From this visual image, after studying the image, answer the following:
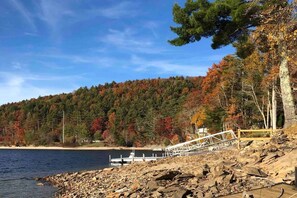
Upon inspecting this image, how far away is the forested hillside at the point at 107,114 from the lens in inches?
5128

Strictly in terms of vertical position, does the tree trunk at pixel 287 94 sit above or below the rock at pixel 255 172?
above

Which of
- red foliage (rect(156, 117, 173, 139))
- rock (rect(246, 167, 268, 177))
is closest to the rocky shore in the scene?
rock (rect(246, 167, 268, 177))

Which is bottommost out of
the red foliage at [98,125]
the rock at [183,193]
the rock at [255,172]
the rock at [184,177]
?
the rock at [183,193]

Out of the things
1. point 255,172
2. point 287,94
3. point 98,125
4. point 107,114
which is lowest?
point 255,172

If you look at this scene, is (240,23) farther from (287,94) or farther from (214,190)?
(214,190)

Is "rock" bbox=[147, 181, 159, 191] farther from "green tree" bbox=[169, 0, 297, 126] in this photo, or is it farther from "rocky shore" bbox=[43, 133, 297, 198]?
"green tree" bbox=[169, 0, 297, 126]

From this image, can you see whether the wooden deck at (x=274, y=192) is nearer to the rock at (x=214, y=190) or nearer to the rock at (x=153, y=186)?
the rock at (x=214, y=190)

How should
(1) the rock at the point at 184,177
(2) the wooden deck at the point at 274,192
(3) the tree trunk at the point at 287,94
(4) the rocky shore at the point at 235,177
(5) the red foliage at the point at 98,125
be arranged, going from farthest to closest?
(5) the red foliage at the point at 98,125, (3) the tree trunk at the point at 287,94, (1) the rock at the point at 184,177, (4) the rocky shore at the point at 235,177, (2) the wooden deck at the point at 274,192

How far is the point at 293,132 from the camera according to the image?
18.1m

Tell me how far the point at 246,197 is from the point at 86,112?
154147 millimetres

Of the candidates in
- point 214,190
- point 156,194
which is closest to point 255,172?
point 214,190

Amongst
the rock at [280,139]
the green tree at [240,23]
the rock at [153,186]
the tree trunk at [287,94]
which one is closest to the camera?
the rock at [153,186]

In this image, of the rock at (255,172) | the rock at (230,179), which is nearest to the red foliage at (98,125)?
the rock at (255,172)

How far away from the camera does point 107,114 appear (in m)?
155
